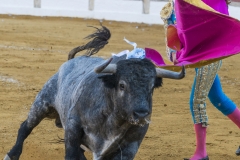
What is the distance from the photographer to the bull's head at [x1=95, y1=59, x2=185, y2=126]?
3.18 metres

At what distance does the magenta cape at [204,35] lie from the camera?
3959 mm

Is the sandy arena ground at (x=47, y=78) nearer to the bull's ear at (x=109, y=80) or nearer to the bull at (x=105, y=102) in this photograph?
the bull at (x=105, y=102)

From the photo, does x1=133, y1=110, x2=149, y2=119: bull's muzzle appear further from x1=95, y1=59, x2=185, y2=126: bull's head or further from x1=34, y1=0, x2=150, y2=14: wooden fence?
x1=34, y1=0, x2=150, y2=14: wooden fence

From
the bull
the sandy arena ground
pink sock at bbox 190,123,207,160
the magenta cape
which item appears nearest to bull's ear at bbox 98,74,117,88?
the bull

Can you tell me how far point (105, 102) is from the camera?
3568mm

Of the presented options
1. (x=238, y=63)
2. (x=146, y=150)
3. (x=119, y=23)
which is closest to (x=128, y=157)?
(x=146, y=150)

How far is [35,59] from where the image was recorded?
824 centimetres

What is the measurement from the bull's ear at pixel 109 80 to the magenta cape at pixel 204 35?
584 mm

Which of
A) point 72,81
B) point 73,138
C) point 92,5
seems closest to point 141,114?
point 73,138

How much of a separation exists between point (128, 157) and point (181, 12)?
1040 millimetres

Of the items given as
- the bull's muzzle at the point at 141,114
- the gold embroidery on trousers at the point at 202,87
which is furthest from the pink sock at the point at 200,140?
the bull's muzzle at the point at 141,114

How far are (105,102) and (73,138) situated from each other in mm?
314

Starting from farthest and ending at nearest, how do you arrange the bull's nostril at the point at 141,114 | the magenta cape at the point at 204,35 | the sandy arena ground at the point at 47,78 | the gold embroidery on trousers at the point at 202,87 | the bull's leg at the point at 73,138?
1. the sandy arena ground at the point at 47,78
2. the gold embroidery on trousers at the point at 202,87
3. the magenta cape at the point at 204,35
4. the bull's leg at the point at 73,138
5. the bull's nostril at the point at 141,114

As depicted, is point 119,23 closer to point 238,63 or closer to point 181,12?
point 238,63
